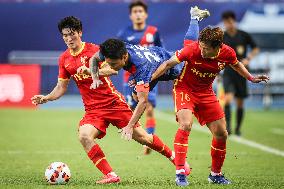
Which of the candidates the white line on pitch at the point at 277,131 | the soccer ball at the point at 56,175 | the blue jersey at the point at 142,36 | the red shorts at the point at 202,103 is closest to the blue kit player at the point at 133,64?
the red shorts at the point at 202,103

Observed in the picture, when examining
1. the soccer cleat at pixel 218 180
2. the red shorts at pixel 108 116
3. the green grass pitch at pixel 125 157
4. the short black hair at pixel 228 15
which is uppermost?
the red shorts at pixel 108 116

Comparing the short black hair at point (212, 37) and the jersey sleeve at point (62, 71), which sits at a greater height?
the short black hair at point (212, 37)

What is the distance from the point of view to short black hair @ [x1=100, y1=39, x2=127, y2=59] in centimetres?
927

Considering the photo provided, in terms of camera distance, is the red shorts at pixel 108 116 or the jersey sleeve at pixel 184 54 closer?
the jersey sleeve at pixel 184 54

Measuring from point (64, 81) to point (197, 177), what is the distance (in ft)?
6.51

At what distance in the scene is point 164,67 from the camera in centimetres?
973

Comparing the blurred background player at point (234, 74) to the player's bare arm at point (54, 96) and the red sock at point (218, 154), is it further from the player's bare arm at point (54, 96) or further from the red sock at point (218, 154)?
the player's bare arm at point (54, 96)

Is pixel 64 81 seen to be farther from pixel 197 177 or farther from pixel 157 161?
pixel 157 161

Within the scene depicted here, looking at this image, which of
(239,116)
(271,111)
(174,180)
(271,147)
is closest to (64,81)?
(174,180)

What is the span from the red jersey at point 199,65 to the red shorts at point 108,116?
715 mm

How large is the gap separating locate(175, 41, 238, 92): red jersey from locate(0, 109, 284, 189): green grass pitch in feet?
3.68

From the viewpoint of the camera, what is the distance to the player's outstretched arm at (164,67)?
9.73m

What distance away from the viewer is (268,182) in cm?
1023

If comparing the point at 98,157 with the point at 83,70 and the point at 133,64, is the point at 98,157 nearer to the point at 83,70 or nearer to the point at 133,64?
the point at 83,70
